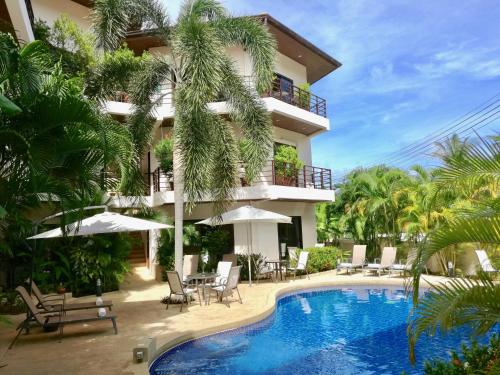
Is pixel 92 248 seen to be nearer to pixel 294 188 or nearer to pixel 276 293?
pixel 276 293

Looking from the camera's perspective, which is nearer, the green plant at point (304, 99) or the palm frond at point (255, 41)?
the palm frond at point (255, 41)

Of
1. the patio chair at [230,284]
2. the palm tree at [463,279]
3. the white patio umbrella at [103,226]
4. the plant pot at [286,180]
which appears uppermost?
the plant pot at [286,180]

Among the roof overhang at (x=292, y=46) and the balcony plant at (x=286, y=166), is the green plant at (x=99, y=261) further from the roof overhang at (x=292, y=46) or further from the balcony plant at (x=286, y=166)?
the roof overhang at (x=292, y=46)

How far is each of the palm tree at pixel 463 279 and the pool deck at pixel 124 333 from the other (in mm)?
3996

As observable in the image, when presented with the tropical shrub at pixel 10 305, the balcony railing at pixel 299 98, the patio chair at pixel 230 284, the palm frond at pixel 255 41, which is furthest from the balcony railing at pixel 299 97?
the tropical shrub at pixel 10 305

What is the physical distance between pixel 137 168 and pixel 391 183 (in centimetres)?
1196

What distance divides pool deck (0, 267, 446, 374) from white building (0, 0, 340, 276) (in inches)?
187

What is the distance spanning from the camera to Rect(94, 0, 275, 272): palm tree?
10945 millimetres

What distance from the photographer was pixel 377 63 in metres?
38.2

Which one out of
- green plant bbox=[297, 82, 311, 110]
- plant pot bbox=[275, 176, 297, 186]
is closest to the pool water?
plant pot bbox=[275, 176, 297, 186]

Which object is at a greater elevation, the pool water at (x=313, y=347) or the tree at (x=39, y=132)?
the tree at (x=39, y=132)

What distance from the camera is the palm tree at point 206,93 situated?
35.9 feet

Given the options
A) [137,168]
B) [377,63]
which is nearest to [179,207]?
[137,168]

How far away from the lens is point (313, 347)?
316 inches
